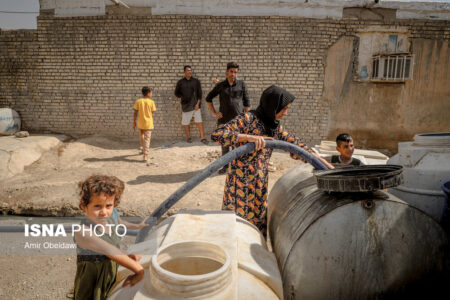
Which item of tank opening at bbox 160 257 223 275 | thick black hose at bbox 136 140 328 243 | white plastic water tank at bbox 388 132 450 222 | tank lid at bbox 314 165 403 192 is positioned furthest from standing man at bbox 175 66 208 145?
tank opening at bbox 160 257 223 275

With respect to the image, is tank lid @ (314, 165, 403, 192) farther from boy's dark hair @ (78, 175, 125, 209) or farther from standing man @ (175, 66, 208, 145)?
standing man @ (175, 66, 208, 145)

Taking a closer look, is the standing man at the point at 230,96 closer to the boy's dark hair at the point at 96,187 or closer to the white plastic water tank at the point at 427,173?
the white plastic water tank at the point at 427,173

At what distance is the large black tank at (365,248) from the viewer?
1.57 meters

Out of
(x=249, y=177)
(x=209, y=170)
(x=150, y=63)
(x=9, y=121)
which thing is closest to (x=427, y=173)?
(x=249, y=177)

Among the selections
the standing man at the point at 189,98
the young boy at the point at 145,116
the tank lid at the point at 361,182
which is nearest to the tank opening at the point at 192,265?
the tank lid at the point at 361,182

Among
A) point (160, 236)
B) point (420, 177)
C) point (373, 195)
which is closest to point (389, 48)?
point (420, 177)

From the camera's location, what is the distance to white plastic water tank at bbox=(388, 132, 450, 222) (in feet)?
7.04

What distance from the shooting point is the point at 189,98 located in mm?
7809

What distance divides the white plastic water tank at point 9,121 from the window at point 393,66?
1032 cm

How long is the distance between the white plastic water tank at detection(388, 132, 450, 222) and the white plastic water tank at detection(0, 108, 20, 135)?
9405 mm

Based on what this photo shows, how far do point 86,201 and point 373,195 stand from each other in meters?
1.63

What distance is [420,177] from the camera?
85.9 inches

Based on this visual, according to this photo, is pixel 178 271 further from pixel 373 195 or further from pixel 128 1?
pixel 128 1

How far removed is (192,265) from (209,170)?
69 centimetres
